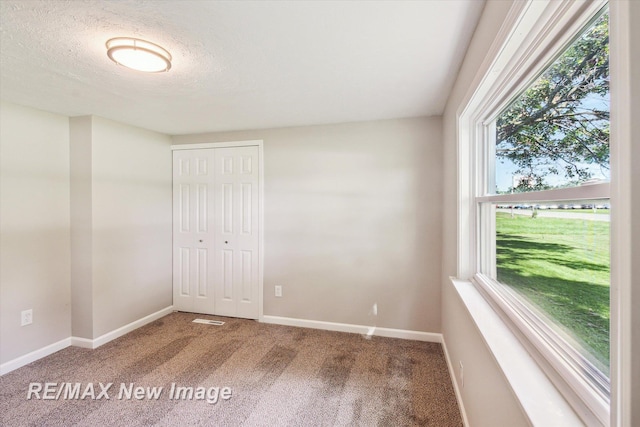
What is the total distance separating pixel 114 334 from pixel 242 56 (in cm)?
303

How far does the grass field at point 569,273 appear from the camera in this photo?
2.54 ft

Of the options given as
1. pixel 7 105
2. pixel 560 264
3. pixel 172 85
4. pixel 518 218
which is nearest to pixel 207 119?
pixel 172 85

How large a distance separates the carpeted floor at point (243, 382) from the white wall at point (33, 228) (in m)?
0.31

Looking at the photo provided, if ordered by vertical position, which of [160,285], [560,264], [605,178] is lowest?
Answer: [160,285]

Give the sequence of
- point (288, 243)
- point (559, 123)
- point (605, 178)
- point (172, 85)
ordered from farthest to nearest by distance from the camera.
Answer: point (288, 243), point (172, 85), point (559, 123), point (605, 178)

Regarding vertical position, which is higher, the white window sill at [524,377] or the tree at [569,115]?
the tree at [569,115]

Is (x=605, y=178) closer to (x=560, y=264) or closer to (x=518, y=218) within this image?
(x=560, y=264)

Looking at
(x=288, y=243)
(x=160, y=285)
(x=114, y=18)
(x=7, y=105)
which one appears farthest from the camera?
(x=160, y=285)

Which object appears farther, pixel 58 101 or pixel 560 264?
pixel 58 101

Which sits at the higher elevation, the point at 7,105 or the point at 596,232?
the point at 7,105

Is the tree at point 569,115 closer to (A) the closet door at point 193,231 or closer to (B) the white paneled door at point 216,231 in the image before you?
(B) the white paneled door at point 216,231

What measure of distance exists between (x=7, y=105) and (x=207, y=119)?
1.55 m

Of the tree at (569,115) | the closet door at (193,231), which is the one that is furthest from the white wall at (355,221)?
the tree at (569,115)

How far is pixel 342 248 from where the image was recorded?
10.3 ft
